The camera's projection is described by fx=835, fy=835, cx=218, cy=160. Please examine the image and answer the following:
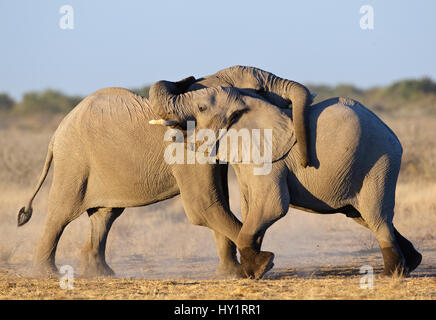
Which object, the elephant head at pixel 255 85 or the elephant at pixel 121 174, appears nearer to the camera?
the elephant head at pixel 255 85

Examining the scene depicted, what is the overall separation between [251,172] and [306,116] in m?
0.79

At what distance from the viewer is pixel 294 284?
8102 mm

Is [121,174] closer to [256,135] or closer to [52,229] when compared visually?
[52,229]

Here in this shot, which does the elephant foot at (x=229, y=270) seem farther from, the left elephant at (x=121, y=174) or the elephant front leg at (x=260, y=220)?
the elephant front leg at (x=260, y=220)

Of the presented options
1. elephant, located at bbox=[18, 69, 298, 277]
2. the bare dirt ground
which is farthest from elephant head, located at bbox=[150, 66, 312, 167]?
the bare dirt ground

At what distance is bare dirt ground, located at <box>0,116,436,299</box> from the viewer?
299 inches

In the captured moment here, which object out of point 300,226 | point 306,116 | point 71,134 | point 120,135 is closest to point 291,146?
point 306,116

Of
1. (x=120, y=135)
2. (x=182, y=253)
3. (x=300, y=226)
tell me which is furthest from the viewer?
(x=300, y=226)

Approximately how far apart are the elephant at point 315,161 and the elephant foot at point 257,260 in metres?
0.01

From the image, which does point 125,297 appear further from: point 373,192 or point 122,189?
point 373,192

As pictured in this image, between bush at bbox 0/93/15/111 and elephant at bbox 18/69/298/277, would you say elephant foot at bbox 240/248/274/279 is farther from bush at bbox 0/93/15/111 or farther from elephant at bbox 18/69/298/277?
bush at bbox 0/93/15/111

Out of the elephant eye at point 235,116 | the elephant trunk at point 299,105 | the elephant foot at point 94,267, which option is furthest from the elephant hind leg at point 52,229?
the elephant trunk at point 299,105

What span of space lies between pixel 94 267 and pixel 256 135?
265cm

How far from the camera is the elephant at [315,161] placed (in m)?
8.37
